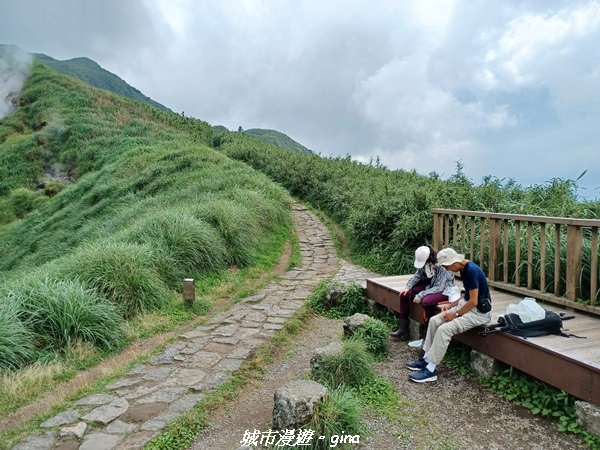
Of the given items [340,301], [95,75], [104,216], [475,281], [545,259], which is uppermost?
[95,75]

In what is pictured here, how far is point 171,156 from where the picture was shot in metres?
15.9

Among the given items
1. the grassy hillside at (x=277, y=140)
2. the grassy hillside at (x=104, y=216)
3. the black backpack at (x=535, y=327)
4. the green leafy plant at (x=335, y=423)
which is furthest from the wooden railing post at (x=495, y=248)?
the grassy hillside at (x=277, y=140)

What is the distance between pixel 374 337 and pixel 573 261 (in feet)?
6.94

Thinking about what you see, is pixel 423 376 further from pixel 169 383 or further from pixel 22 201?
pixel 22 201

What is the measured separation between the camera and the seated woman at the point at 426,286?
442 centimetres

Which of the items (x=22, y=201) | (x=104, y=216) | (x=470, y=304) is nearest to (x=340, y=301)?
(x=470, y=304)

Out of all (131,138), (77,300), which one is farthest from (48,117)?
(77,300)

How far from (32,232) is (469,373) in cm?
1531

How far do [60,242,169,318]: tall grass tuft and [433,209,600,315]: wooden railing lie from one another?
14.2 feet

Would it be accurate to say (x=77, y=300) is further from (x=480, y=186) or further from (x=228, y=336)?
(x=480, y=186)

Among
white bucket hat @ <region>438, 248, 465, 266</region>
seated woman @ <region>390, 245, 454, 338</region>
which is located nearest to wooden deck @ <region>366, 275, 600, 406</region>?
seated woman @ <region>390, 245, 454, 338</region>

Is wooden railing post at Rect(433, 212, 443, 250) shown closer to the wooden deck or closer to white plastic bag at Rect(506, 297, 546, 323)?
the wooden deck

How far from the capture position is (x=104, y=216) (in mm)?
12586

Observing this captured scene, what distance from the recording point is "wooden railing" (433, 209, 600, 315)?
13.3 ft
